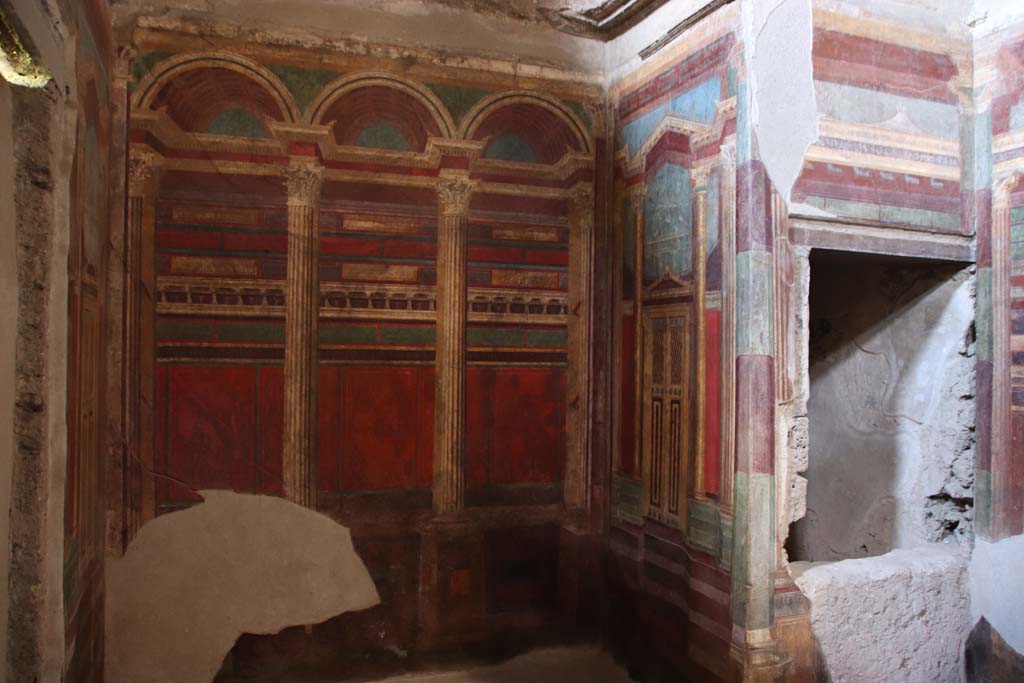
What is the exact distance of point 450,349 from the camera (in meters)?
3.51

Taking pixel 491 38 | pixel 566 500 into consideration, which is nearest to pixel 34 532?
pixel 566 500

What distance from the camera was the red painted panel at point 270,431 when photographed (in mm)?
3260

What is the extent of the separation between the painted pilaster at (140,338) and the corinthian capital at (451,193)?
121cm

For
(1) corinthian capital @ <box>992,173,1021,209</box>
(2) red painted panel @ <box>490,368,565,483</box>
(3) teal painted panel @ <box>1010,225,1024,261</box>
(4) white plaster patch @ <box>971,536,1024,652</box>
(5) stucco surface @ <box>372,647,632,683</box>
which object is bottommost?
(5) stucco surface @ <box>372,647,632,683</box>

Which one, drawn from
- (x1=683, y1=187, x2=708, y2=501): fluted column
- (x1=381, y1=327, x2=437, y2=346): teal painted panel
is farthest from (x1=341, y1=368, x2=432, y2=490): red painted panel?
(x1=683, y1=187, x2=708, y2=501): fluted column

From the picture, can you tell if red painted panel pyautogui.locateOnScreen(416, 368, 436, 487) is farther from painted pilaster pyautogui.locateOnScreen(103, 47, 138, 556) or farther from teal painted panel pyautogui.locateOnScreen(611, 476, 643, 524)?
painted pilaster pyautogui.locateOnScreen(103, 47, 138, 556)

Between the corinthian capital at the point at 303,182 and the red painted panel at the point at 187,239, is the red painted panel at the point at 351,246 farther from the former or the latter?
the red painted panel at the point at 187,239

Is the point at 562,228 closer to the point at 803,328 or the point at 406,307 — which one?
the point at 406,307

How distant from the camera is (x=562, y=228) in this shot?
370cm

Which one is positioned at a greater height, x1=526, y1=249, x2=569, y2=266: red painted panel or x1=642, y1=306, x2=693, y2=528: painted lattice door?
x1=526, y1=249, x2=569, y2=266: red painted panel

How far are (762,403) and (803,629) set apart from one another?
2.83 feet

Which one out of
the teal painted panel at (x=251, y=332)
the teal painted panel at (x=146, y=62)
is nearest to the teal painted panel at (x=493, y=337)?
the teal painted panel at (x=251, y=332)

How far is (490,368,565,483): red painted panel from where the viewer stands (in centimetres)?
360

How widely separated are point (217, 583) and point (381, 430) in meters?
0.93
